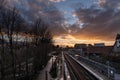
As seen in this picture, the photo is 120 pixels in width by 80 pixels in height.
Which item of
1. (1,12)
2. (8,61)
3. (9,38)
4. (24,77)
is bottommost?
(24,77)

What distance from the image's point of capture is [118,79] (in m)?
24.1

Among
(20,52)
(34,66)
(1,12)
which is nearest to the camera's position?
(1,12)

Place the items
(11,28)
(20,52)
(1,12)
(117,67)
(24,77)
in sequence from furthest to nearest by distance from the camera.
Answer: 1. (20,52)
2. (24,77)
3. (117,67)
4. (11,28)
5. (1,12)

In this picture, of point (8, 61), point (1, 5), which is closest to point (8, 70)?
point (8, 61)

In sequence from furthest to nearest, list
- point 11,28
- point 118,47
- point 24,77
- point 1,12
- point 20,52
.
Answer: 1. point 118,47
2. point 20,52
3. point 24,77
4. point 11,28
5. point 1,12

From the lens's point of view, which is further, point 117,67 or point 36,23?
point 36,23

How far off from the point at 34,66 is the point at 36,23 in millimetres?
24464

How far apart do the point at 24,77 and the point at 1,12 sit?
1121 cm

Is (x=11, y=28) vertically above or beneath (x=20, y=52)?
above

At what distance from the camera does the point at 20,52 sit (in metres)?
38.6

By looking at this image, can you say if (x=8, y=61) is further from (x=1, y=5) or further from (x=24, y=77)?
(x=1, y=5)

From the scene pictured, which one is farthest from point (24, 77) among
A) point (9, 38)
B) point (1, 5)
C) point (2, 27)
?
point (1, 5)

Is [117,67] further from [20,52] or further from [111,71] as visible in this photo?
[20,52]

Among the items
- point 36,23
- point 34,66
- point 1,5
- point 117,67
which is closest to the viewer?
point 1,5
